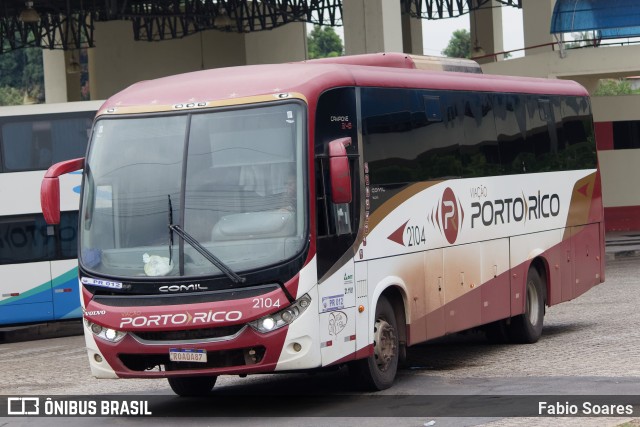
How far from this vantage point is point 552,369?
13.6 meters

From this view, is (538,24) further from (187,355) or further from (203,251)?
(187,355)

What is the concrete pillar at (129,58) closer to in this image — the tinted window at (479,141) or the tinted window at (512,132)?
the tinted window at (512,132)

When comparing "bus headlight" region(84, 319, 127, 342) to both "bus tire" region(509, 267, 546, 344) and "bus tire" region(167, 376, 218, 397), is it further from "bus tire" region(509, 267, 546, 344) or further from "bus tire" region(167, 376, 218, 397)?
"bus tire" region(509, 267, 546, 344)

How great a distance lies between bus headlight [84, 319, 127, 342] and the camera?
11.2m

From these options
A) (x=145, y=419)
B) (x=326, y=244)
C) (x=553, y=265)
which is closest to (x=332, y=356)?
(x=326, y=244)

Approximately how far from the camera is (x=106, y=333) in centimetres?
1128

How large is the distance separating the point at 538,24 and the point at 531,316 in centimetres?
2252

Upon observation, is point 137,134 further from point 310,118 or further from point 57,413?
point 57,413

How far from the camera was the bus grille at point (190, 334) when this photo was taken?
10.9 meters

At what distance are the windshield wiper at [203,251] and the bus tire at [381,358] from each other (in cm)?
184

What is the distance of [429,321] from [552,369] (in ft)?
4.29

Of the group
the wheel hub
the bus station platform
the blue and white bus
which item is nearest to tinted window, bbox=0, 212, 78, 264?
the blue and white bus

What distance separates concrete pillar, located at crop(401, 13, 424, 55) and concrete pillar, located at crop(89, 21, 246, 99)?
27.5 ft

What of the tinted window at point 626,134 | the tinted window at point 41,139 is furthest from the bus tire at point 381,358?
the tinted window at point 626,134
